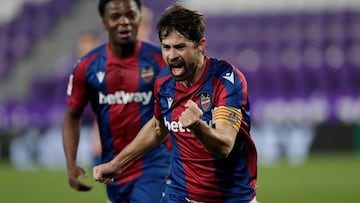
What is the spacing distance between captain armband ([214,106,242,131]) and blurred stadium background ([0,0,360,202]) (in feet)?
19.2

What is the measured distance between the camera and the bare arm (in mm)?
4500

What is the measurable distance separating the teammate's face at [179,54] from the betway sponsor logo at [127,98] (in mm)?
1436

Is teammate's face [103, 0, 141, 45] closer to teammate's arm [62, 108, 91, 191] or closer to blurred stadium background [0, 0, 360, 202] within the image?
teammate's arm [62, 108, 91, 191]

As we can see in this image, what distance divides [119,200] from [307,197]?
4882 millimetres

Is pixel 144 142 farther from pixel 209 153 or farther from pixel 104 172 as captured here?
pixel 209 153

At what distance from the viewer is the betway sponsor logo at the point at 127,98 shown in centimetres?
651

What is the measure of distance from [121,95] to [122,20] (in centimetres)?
57

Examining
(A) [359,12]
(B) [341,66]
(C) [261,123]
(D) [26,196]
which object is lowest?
(D) [26,196]

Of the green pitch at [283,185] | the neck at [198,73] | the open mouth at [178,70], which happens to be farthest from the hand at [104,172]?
the green pitch at [283,185]

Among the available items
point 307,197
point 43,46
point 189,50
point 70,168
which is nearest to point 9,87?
point 43,46

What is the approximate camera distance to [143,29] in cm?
900

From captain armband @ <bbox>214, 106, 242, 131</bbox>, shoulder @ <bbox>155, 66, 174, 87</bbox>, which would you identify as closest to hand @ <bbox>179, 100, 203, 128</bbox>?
captain armband @ <bbox>214, 106, 242, 131</bbox>

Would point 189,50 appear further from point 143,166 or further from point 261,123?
point 261,123

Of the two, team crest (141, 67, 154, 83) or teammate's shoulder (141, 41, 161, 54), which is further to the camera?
teammate's shoulder (141, 41, 161, 54)
